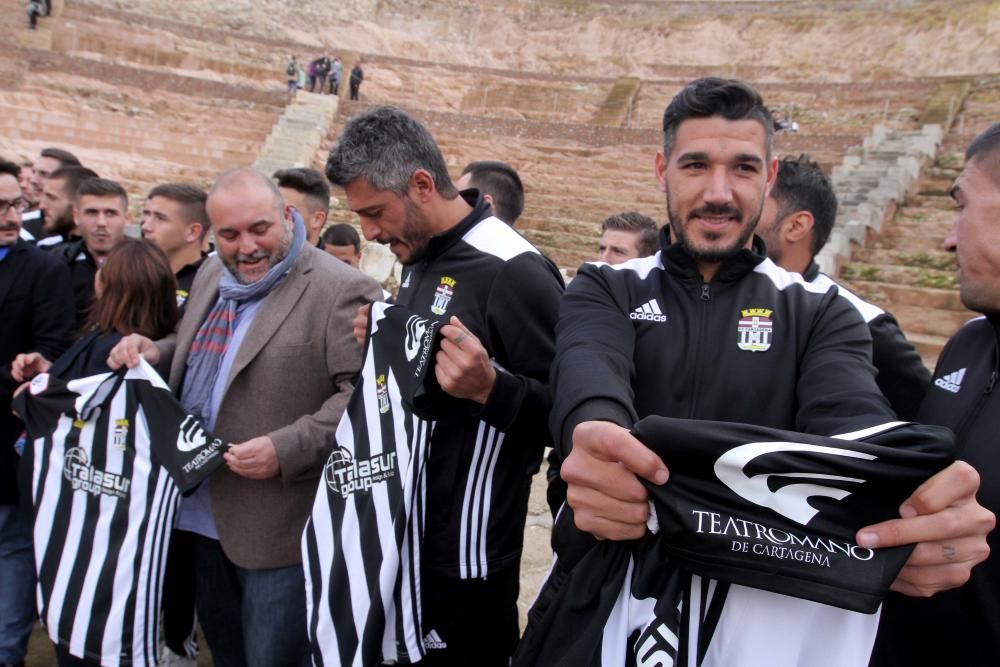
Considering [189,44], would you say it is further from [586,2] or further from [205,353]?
[205,353]

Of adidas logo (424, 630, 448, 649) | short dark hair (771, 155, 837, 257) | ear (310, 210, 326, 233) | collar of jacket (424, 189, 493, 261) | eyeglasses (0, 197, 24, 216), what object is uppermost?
short dark hair (771, 155, 837, 257)

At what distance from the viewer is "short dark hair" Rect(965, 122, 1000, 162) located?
75.5 inches

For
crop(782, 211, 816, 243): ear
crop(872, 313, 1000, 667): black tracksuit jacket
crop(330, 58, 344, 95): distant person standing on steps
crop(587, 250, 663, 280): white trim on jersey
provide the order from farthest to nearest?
crop(330, 58, 344, 95): distant person standing on steps < crop(782, 211, 816, 243): ear < crop(587, 250, 663, 280): white trim on jersey < crop(872, 313, 1000, 667): black tracksuit jacket

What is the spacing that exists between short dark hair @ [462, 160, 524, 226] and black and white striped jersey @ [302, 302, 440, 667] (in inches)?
75.2

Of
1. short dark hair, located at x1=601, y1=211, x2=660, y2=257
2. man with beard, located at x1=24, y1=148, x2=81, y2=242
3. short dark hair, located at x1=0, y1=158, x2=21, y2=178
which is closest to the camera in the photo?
short dark hair, located at x1=0, y1=158, x2=21, y2=178

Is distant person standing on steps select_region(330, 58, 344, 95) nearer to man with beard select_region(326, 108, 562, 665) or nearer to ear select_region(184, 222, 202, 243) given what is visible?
ear select_region(184, 222, 202, 243)

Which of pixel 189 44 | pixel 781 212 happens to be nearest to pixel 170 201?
pixel 781 212

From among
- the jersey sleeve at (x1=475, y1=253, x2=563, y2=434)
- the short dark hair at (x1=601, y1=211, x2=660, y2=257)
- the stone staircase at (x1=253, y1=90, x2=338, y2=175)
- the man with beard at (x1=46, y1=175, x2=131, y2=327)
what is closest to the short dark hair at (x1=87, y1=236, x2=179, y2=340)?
the man with beard at (x1=46, y1=175, x2=131, y2=327)

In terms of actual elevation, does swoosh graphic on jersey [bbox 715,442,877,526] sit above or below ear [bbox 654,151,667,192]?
below

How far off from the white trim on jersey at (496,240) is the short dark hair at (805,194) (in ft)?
4.64

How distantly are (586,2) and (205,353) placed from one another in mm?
37939

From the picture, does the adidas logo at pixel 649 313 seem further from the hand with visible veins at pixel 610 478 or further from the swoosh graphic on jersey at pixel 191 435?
the swoosh graphic on jersey at pixel 191 435

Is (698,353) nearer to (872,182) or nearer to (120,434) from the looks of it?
(120,434)

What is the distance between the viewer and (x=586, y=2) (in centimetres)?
3656
